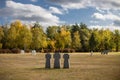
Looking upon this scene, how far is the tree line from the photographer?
4230 inches

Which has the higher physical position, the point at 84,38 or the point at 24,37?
the point at 84,38

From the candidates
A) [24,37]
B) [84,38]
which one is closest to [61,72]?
[24,37]

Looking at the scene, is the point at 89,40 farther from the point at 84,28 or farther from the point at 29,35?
the point at 29,35

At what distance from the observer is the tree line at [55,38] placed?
107 meters

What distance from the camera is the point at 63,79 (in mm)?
18375

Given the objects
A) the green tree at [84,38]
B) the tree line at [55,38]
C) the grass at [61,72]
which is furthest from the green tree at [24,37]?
the grass at [61,72]

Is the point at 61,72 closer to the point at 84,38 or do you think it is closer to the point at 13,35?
the point at 13,35

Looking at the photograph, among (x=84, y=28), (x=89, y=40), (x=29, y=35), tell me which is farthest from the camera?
(x=84, y=28)

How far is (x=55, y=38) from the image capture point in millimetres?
127250

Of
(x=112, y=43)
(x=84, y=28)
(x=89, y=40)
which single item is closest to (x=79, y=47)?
(x=89, y=40)

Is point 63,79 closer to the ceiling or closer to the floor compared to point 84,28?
closer to the floor

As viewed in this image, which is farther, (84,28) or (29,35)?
(84,28)

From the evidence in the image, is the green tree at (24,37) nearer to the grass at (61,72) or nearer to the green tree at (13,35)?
the green tree at (13,35)

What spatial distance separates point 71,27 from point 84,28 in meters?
6.07
